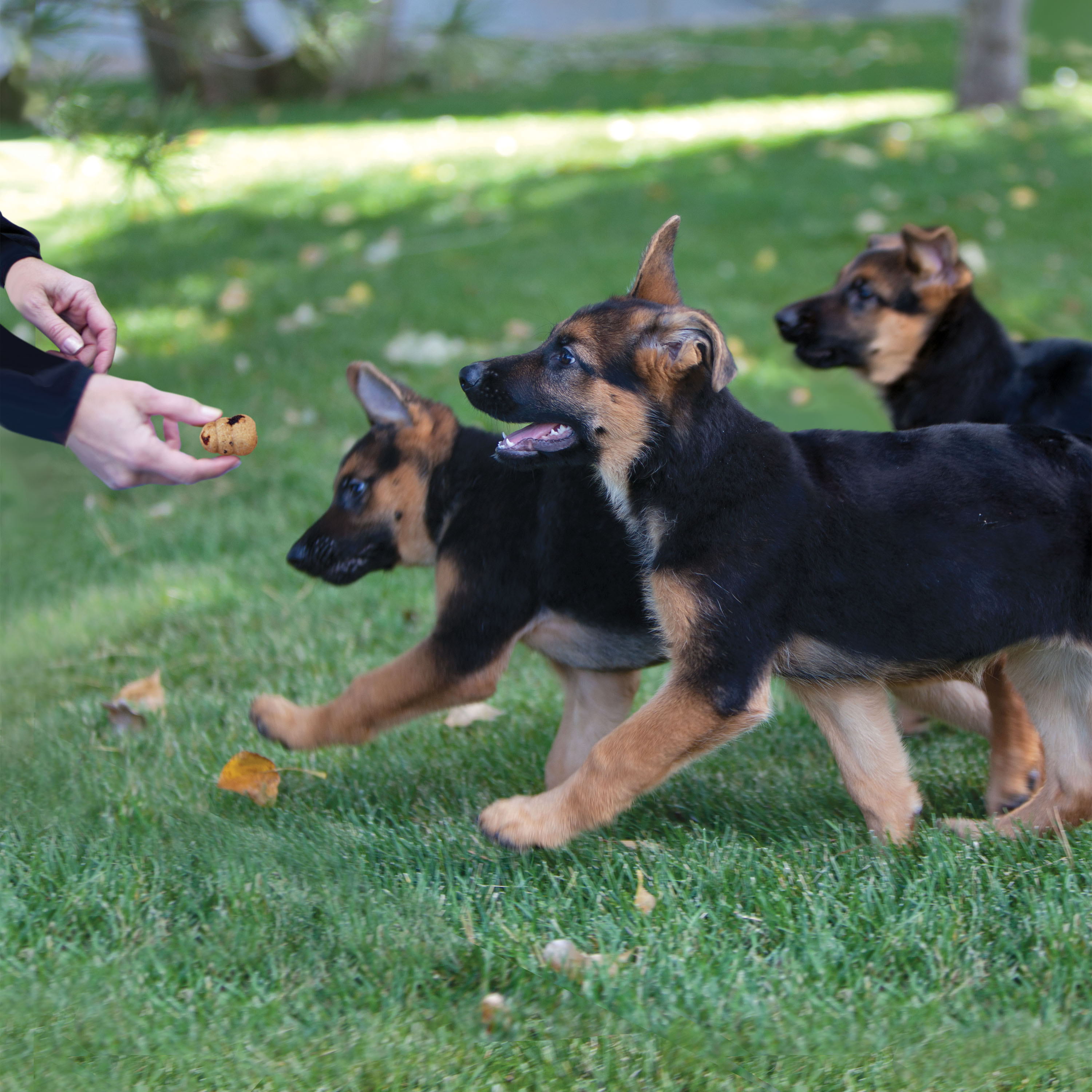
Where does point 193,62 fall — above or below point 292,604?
above

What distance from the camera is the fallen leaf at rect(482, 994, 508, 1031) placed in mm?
2568

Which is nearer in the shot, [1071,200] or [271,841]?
[271,841]

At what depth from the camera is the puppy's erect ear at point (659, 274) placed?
3.51 metres

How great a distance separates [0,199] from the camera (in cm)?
860

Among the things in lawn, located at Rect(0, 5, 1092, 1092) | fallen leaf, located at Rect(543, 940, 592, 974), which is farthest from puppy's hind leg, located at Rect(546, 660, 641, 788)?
fallen leaf, located at Rect(543, 940, 592, 974)

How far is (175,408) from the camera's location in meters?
2.73

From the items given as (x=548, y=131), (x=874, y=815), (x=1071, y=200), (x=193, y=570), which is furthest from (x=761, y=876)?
(x=548, y=131)

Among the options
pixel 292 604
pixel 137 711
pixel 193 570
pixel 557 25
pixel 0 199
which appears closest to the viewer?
pixel 137 711

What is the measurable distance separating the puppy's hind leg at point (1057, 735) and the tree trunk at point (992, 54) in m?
11.6

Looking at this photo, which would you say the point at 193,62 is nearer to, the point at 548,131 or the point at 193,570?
the point at 193,570

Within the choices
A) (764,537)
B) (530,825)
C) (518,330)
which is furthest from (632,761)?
(518,330)

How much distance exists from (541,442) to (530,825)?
1.00 metres

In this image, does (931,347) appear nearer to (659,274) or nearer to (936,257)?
(936,257)

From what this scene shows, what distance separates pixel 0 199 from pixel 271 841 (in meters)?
6.98
